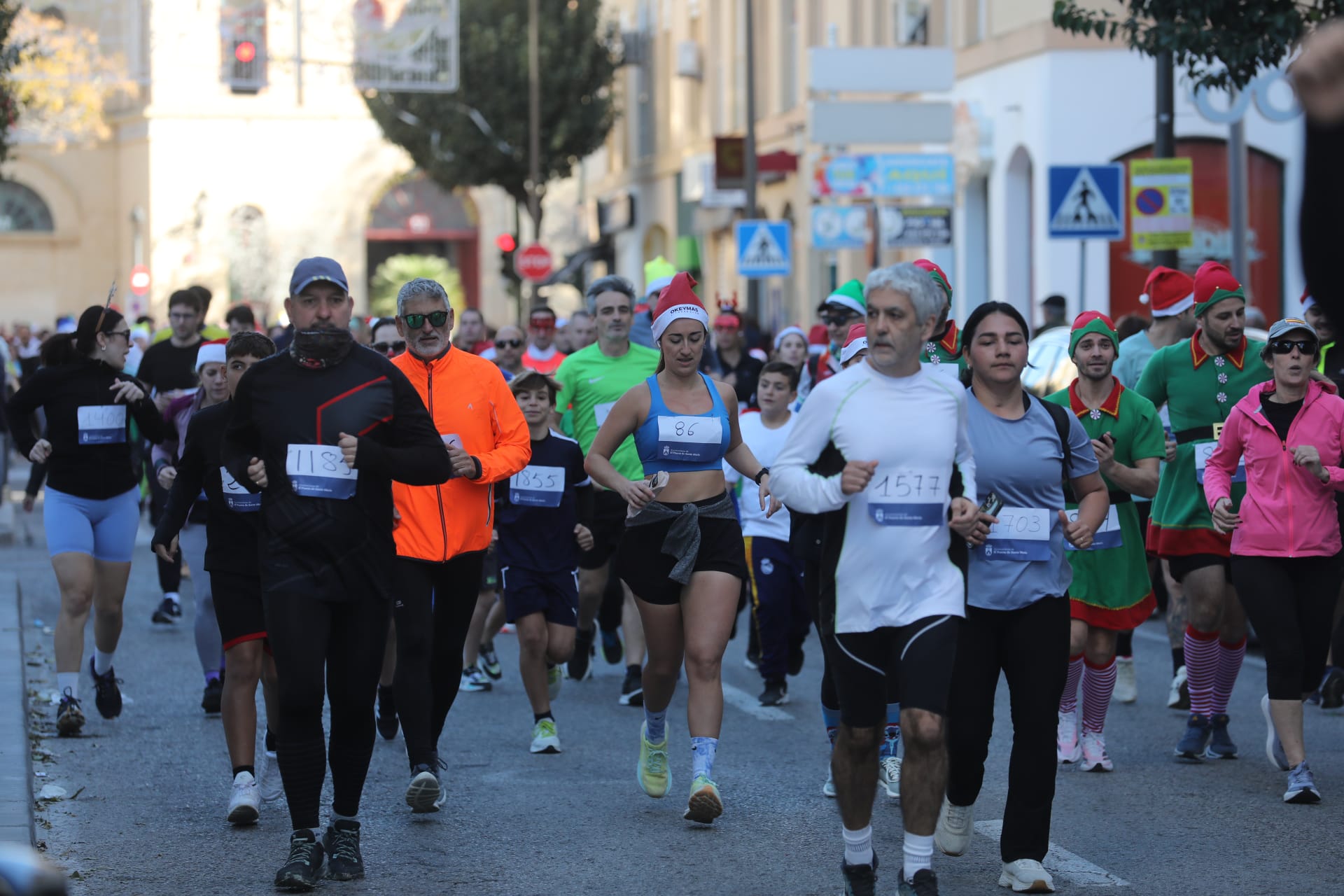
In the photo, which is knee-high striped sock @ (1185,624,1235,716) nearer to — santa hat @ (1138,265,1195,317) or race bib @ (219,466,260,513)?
santa hat @ (1138,265,1195,317)

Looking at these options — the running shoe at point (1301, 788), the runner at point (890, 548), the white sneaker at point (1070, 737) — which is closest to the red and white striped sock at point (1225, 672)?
the white sneaker at point (1070, 737)

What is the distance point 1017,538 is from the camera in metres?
6.22

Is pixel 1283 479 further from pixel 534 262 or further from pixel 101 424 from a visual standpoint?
pixel 534 262

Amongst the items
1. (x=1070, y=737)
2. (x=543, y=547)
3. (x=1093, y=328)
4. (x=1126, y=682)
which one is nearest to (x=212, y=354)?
(x=543, y=547)

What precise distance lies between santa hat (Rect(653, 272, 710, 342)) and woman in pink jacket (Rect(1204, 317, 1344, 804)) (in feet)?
7.15

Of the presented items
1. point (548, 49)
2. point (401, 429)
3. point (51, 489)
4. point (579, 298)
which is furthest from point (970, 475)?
point (579, 298)

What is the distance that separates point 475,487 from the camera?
7.63m

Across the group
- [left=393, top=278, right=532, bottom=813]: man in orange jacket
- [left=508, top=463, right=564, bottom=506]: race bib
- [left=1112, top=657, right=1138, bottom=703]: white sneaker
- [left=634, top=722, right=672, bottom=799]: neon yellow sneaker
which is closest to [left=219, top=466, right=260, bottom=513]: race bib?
[left=393, top=278, right=532, bottom=813]: man in orange jacket

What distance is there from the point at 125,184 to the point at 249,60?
3550cm

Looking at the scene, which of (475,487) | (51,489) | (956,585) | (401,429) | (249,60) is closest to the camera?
(956,585)

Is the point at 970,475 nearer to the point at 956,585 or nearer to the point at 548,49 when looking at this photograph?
the point at 956,585

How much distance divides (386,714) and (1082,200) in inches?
386

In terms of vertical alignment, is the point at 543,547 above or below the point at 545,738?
above

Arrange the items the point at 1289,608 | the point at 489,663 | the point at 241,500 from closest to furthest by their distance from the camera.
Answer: the point at 241,500
the point at 1289,608
the point at 489,663
